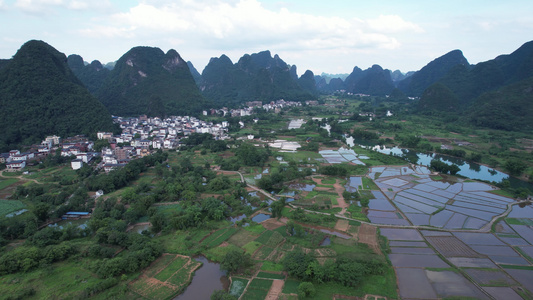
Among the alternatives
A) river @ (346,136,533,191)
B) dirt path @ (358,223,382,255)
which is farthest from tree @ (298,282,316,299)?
river @ (346,136,533,191)

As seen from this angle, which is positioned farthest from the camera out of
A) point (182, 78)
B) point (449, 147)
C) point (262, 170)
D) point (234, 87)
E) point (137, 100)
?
point (234, 87)

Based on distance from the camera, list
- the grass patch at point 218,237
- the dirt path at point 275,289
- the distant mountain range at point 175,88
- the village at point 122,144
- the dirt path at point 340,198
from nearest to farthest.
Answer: the dirt path at point 275,289 < the grass patch at point 218,237 < the dirt path at point 340,198 < the village at point 122,144 < the distant mountain range at point 175,88

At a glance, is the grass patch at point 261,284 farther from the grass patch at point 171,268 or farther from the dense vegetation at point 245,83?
the dense vegetation at point 245,83

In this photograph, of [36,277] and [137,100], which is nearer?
[36,277]

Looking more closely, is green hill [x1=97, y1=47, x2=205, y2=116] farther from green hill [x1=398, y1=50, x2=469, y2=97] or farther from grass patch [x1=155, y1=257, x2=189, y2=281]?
green hill [x1=398, y1=50, x2=469, y2=97]

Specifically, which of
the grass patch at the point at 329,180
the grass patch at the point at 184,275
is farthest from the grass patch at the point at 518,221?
the grass patch at the point at 184,275

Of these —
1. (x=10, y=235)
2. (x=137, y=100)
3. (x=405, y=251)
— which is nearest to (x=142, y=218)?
(x=10, y=235)

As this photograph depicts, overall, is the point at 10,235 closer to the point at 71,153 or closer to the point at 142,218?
the point at 142,218
